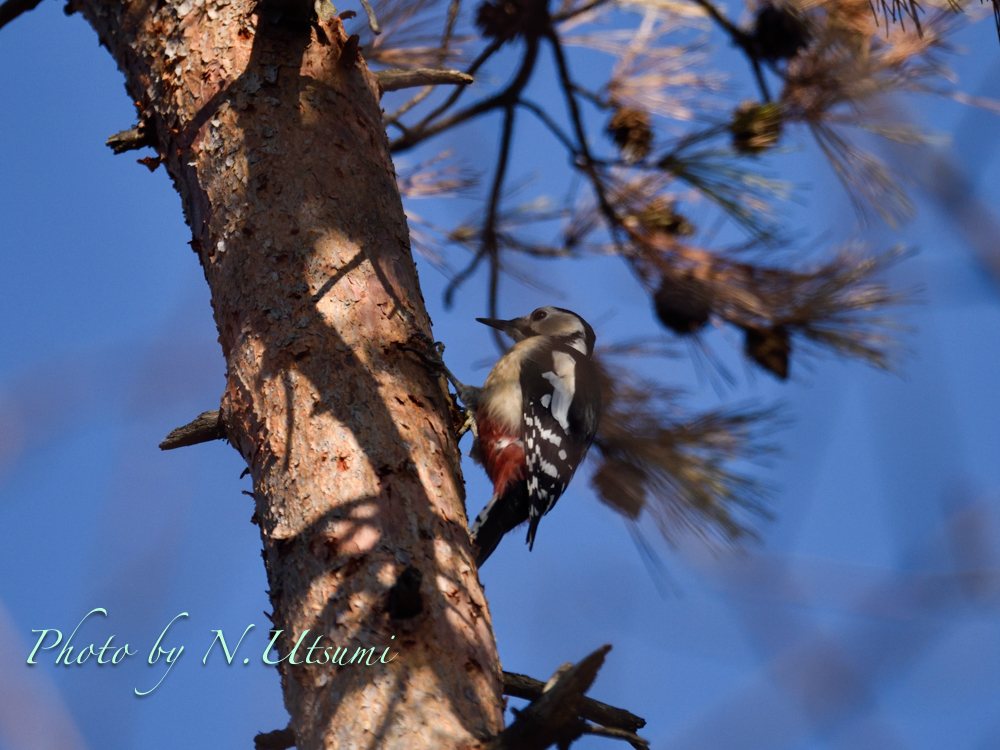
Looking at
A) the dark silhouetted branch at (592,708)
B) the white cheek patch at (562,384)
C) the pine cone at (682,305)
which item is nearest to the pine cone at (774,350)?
the pine cone at (682,305)

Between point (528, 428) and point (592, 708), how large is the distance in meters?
1.57

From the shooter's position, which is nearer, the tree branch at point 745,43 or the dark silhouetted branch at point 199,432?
the dark silhouetted branch at point 199,432

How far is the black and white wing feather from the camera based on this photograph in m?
2.94

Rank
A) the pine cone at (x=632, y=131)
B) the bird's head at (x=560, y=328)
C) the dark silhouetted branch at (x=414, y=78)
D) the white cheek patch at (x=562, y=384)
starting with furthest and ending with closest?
the bird's head at (x=560, y=328), the white cheek patch at (x=562, y=384), the pine cone at (x=632, y=131), the dark silhouetted branch at (x=414, y=78)

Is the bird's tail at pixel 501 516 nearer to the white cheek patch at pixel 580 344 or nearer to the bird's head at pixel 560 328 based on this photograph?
the bird's head at pixel 560 328

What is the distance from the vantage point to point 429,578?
1483mm

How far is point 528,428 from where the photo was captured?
3094 millimetres

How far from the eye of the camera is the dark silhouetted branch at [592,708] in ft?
5.17

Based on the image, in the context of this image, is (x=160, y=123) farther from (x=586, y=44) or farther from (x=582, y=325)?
(x=582, y=325)

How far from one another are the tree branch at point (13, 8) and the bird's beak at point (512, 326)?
1.68 meters

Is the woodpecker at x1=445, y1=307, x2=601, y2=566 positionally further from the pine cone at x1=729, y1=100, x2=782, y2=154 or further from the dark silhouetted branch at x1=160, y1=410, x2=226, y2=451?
the dark silhouetted branch at x1=160, y1=410, x2=226, y2=451

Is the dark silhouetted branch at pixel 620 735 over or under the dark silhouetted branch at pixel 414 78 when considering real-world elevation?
under

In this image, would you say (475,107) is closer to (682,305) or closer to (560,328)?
(682,305)

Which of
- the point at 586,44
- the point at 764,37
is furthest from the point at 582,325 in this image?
the point at 764,37
